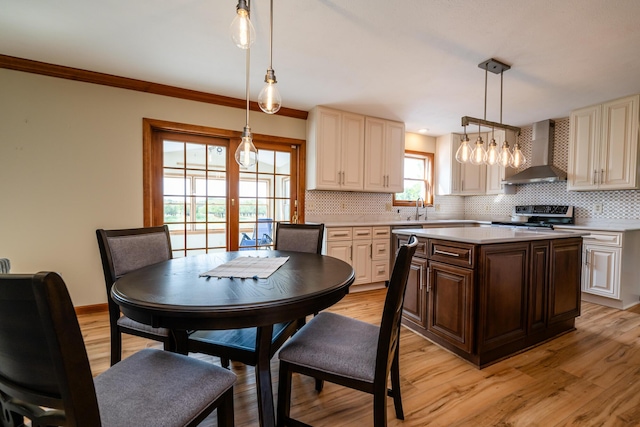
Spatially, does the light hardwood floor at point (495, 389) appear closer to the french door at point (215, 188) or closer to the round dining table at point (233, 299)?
the round dining table at point (233, 299)

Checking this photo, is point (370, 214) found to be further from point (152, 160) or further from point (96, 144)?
point (96, 144)

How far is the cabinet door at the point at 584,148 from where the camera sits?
347 cm

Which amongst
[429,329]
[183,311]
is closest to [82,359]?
[183,311]

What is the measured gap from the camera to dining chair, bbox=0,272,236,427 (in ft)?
1.92

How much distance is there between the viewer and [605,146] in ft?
11.1

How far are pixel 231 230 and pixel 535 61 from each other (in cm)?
355

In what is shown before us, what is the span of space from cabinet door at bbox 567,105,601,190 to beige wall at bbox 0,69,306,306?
501 cm

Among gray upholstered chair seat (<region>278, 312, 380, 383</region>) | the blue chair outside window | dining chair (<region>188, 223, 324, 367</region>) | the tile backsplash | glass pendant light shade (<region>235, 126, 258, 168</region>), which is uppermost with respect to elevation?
glass pendant light shade (<region>235, 126, 258, 168</region>)

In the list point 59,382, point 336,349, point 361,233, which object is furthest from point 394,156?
point 59,382

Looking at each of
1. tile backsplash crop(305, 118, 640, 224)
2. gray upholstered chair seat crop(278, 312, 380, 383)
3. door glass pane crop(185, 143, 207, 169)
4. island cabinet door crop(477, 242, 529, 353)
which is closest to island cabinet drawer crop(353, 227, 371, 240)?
tile backsplash crop(305, 118, 640, 224)

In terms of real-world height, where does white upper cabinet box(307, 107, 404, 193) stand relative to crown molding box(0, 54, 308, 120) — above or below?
below

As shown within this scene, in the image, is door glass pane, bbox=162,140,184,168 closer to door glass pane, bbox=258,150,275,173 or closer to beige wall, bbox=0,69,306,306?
beige wall, bbox=0,69,306,306

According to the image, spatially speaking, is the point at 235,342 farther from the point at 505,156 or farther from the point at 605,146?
the point at 605,146

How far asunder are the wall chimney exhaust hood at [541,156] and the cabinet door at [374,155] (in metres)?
2.09
